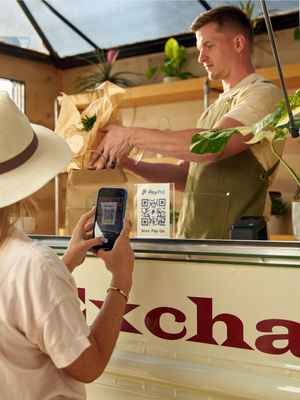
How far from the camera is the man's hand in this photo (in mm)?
1540

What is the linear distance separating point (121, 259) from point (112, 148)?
33 cm

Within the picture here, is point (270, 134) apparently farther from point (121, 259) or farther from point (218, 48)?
point (218, 48)

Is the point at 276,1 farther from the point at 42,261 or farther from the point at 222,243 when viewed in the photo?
the point at 42,261

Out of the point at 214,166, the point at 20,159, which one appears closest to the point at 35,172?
the point at 20,159

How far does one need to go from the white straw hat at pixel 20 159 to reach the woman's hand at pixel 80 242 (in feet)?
0.83

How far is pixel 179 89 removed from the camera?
406 cm

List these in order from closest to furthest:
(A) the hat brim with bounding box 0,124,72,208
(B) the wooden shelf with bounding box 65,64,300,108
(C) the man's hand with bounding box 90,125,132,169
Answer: (A) the hat brim with bounding box 0,124,72,208
(C) the man's hand with bounding box 90,125,132,169
(B) the wooden shelf with bounding box 65,64,300,108

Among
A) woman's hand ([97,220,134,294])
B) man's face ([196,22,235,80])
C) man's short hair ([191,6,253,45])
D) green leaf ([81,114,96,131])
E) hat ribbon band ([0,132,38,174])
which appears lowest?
woman's hand ([97,220,134,294])

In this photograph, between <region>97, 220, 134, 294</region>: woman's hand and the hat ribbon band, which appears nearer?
the hat ribbon band

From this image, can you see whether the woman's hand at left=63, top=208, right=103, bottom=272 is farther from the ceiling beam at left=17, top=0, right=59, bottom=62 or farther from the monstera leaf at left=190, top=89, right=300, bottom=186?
the ceiling beam at left=17, top=0, right=59, bottom=62

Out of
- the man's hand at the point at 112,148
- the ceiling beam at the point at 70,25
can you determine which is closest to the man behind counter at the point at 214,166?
the man's hand at the point at 112,148

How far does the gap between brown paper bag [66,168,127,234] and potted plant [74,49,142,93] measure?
10.1ft

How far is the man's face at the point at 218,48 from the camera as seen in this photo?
1.93 metres

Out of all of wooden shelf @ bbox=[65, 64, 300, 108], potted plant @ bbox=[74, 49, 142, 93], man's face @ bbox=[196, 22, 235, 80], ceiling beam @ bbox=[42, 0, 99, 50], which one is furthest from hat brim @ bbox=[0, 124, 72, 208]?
ceiling beam @ bbox=[42, 0, 99, 50]
